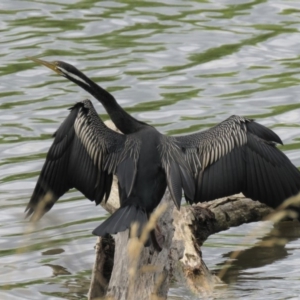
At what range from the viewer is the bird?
7.48 m

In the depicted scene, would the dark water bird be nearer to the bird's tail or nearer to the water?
the bird's tail

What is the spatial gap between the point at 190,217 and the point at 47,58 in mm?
6536

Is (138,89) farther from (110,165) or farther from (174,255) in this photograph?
(174,255)

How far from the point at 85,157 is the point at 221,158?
3.29ft

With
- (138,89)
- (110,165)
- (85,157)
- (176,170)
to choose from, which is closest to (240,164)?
Answer: (176,170)

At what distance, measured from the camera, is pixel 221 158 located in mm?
8023

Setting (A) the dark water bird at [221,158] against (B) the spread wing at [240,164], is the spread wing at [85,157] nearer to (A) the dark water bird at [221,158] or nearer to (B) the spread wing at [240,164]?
(A) the dark water bird at [221,158]

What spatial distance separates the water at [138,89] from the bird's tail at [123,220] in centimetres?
134

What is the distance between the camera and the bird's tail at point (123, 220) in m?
6.83

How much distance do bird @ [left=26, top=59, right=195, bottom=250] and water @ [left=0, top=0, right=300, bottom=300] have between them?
0.96 m

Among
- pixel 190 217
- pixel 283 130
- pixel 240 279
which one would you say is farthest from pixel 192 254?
pixel 283 130

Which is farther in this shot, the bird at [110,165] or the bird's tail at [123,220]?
the bird at [110,165]

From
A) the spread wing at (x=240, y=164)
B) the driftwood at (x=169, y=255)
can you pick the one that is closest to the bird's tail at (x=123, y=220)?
the driftwood at (x=169, y=255)

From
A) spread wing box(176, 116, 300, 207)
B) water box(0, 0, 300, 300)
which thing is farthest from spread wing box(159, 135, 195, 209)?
water box(0, 0, 300, 300)
